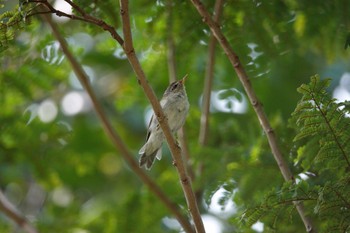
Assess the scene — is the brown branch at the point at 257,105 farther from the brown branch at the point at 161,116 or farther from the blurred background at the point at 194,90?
the brown branch at the point at 161,116

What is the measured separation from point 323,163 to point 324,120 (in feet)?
1.26

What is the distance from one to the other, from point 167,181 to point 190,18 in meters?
1.48

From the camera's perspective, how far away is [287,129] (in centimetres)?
400

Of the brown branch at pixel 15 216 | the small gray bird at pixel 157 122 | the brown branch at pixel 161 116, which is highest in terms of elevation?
the small gray bird at pixel 157 122

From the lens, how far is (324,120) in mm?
2680

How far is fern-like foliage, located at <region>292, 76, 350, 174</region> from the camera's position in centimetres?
262

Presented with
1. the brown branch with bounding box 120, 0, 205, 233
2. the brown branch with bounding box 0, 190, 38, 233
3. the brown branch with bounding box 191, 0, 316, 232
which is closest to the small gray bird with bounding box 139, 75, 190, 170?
the brown branch with bounding box 0, 190, 38, 233

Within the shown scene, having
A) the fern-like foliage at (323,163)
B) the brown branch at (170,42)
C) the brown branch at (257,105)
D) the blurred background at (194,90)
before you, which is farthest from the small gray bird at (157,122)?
the fern-like foliage at (323,163)

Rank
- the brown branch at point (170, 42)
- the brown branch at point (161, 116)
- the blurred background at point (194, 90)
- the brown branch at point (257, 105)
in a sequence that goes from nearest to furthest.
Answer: the brown branch at point (161, 116) < the brown branch at point (257, 105) < the blurred background at point (194, 90) < the brown branch at point (170, 42)

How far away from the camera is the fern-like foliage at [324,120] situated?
2.62 metres

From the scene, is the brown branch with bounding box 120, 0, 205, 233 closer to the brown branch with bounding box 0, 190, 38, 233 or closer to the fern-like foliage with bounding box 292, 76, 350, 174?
the fern-like foliage with bounding box 292, 76, 350, 174

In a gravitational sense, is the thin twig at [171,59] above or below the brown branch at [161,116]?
above

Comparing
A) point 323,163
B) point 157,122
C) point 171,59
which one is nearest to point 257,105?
point 323,163

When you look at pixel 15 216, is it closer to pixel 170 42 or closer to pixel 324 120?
pixel 170 42
